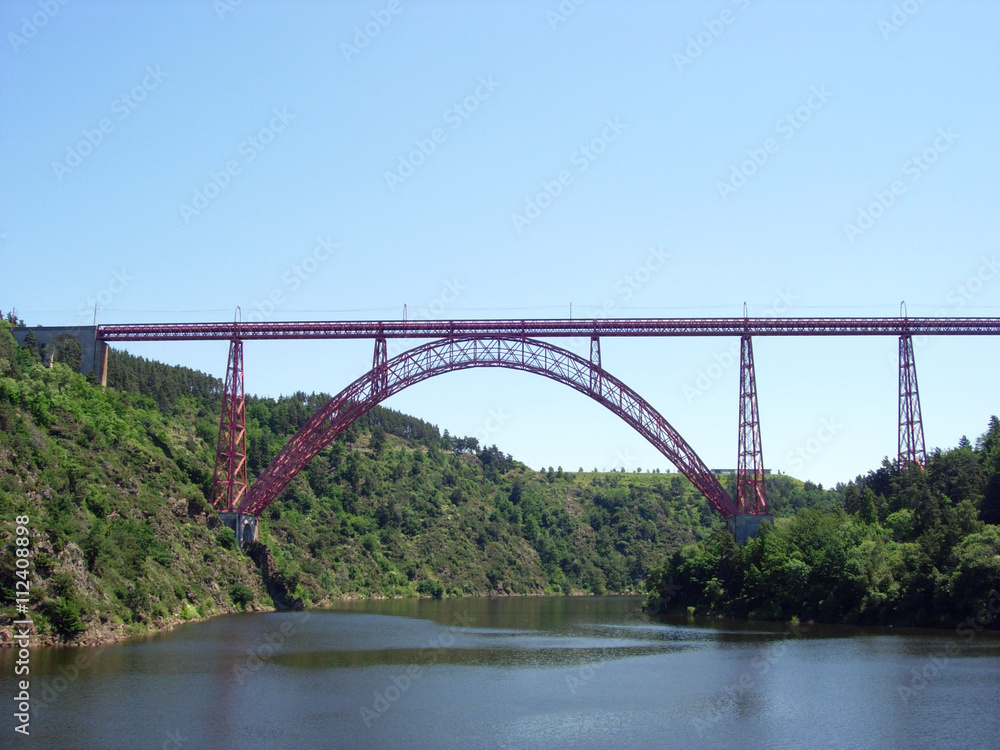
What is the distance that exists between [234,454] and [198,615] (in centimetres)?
1149

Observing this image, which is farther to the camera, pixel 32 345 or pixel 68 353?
pixel 68 353

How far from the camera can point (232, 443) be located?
176ft

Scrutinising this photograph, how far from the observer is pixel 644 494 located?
4998 inches

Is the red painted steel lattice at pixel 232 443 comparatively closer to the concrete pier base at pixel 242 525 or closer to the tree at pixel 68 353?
the concrete pier base at pixel 242 525

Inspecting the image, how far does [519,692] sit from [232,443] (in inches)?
1229

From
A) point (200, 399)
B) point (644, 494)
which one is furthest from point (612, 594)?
point (200, 399)

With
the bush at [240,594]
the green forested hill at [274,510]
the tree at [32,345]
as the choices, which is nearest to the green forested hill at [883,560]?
the bush at [240,594]

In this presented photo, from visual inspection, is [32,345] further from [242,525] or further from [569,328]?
[569,328]

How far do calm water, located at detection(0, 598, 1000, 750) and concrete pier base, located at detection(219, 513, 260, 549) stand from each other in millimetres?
14067

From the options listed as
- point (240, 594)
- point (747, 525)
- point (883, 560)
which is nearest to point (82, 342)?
point (240, 594)

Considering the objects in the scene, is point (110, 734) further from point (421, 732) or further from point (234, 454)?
point (234, 454)

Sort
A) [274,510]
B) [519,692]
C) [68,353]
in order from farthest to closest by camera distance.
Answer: [274,510] < [68,353] < [519,692]

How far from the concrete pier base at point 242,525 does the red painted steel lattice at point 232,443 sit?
434mm

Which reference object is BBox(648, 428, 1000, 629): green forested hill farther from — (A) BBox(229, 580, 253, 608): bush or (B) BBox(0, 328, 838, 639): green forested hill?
(B) BBox(0, 328, 838, 639): green forested hill
